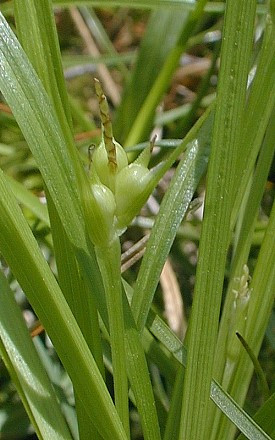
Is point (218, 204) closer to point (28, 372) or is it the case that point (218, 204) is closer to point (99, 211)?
point (99, 211)

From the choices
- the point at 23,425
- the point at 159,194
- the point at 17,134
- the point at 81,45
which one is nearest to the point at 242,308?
the point at 23,425

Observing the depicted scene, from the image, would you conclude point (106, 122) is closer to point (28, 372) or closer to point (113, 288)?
point (113, 288)

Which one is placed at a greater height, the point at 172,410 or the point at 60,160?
the point at 60,160

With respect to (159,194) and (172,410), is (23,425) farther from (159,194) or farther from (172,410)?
(159,194)

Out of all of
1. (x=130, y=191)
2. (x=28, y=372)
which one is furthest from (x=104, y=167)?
(x=28, y=372)

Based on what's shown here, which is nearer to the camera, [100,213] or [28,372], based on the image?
[100,213]

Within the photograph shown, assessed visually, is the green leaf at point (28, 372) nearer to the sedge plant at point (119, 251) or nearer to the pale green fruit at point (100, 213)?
the sedge plant at point (119, 251)

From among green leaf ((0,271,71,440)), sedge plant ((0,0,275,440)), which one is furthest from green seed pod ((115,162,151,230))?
green leaf ((0,271,71,440))

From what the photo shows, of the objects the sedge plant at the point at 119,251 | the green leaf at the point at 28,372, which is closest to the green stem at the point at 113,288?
the sedge plant at the point at 119,251
